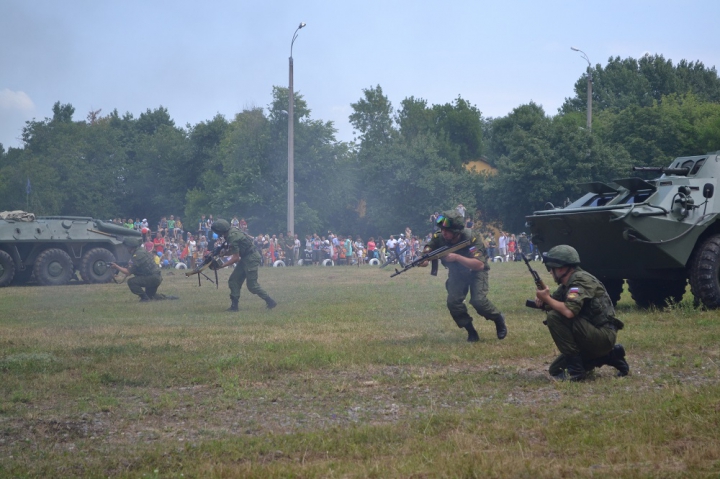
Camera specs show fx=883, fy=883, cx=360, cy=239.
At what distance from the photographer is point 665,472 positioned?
5.09m

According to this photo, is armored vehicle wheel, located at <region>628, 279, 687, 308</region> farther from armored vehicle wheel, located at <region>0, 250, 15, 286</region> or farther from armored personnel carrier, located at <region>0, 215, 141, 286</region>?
armored vehicle wheel, located at <region>0, 250, 15, 286</region>

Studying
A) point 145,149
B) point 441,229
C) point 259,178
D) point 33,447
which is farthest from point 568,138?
point 33,447

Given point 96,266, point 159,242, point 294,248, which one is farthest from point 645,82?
point 96,266

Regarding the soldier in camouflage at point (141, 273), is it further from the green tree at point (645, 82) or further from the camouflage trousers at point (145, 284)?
the green tree at point (645, 82)

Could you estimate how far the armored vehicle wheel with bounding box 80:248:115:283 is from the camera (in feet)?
85.7

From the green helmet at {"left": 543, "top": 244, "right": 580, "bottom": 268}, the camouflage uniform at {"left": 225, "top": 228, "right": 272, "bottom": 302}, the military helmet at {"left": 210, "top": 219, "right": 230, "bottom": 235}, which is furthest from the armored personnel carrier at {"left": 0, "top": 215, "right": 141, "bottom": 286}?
the green helmet at {"left": 543, "top": 244, "right": 580, "bottom": 268}

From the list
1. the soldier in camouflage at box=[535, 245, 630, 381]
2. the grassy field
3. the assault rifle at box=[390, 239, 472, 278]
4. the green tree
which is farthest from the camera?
the green tree

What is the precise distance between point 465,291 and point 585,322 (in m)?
2.99

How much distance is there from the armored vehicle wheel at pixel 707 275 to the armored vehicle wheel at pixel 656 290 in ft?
5.16

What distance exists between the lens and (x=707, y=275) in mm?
12781

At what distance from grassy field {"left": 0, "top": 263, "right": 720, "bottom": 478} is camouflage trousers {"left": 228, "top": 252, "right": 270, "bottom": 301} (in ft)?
7.10

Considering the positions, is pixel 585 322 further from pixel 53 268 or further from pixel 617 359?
pixel 53 268

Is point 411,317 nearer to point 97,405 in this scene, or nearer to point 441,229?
point 441,229

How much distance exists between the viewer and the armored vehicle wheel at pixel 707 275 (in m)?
12.8
